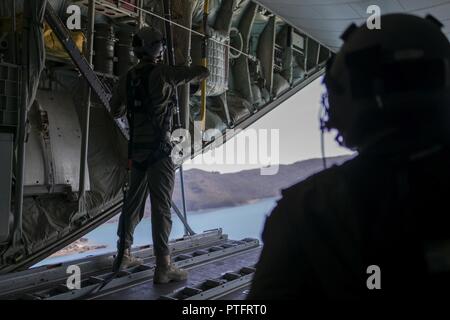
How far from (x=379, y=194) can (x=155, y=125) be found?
234cm

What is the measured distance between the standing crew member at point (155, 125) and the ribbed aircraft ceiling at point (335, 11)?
111 centimetres

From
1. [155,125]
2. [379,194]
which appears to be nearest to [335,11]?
[155,125]

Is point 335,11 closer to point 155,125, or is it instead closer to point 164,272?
point 155,125

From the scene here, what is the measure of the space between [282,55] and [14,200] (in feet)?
15.4

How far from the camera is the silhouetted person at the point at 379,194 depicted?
0.81 m

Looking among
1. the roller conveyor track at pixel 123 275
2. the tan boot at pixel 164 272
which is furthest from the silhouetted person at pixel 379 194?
the tan boot at pixel 164 272

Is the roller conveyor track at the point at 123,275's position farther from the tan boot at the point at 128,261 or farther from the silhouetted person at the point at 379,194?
the silhouetted person at the point at 379,194

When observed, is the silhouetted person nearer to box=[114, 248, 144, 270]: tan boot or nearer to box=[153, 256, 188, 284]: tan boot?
box=[153, 256, 188, 284]: tan boot

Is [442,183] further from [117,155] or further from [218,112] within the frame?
[218,112]

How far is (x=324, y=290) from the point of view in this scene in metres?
0.89

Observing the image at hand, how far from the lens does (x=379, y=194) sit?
2.75 ft

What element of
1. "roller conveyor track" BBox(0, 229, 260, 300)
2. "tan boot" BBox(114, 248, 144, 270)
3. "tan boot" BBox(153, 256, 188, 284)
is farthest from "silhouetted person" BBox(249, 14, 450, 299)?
"tan boot" BBox(114, 248, 144, 270)

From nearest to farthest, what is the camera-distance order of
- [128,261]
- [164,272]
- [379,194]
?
1. [379,194]
2. [164,272]
3. [128,261]

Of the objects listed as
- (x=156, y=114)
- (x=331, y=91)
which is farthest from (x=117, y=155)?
(x=331, y=91)
